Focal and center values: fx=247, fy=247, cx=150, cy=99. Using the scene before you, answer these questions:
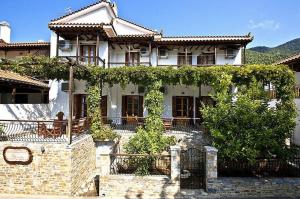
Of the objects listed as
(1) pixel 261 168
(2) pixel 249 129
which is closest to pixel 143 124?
(2) pixel 249 129

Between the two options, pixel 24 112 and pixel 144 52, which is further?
pixel 144 52

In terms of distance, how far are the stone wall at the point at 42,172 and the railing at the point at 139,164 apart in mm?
1889

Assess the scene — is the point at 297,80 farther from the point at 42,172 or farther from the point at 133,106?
the point at 42,172

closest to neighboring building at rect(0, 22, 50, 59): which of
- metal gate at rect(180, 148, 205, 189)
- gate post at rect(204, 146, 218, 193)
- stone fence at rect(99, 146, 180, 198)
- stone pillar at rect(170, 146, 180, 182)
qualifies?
stone fence at rect(99, 146, 180, 198)

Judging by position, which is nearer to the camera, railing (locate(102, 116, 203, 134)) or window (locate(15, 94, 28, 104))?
railing (locate(102, 116, 203, 134))

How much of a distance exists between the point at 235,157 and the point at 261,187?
1484 millimetres

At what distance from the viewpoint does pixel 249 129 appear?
10.9 metres

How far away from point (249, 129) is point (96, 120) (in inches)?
321

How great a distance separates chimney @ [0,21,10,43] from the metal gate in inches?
717

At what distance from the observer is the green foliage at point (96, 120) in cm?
1329

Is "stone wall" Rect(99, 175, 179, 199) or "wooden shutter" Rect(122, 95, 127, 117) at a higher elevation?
"wooden shutter" Rect(122, 95, 127, 117)

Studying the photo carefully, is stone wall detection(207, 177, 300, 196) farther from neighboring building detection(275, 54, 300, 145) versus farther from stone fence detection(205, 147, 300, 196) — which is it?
neighboring building detection(275, 54, 300, 145)

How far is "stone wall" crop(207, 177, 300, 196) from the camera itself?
390 inches

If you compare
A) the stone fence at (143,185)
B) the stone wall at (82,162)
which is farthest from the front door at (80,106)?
the stone fence at (143,185)
